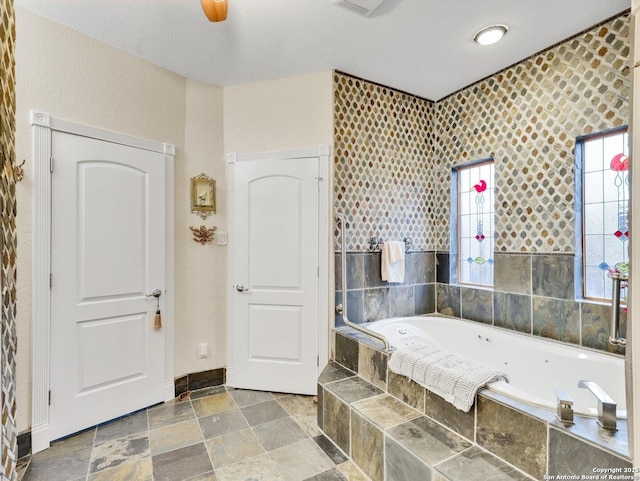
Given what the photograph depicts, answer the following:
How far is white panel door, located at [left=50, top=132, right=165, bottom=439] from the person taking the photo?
2117 millimetres

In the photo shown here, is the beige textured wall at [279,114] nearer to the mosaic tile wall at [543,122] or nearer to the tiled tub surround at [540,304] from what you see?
the mosaic tile wall at [543,122]

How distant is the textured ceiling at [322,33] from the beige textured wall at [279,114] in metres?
0.11

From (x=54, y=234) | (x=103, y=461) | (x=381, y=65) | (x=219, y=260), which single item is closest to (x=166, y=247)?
(x=219, y=260)

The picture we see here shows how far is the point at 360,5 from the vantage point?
1938mm

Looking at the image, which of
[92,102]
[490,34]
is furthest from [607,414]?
[92,102]

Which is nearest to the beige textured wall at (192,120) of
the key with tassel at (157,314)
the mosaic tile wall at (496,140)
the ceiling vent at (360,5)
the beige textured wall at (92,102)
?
the beige textured wall at (92,102)

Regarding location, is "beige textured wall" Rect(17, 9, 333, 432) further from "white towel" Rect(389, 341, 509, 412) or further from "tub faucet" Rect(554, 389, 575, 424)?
"tub faucet" Rect(554, 389, 575, 424)

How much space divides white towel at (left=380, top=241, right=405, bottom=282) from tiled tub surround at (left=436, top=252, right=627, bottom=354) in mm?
713

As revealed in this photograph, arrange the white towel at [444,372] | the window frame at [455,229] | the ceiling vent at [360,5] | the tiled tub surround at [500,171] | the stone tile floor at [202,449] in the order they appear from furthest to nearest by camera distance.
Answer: the window frame at [455,229] < the tiled tub surround at [500,171] < the ceiling vent at [360,5] < the stone tile floor at [202,449] < the white towel at [444,372]

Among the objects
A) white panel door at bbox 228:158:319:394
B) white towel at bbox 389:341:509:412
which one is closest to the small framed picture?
white panel door at bbox 228:158:319:394

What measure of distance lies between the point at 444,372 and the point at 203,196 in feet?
7.35

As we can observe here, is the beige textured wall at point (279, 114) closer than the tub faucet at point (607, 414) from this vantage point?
No

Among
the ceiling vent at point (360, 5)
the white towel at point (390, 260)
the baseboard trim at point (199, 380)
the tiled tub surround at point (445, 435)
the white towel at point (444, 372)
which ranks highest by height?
the ceiling vent at point (360, 5)

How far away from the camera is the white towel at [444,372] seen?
1.54m
